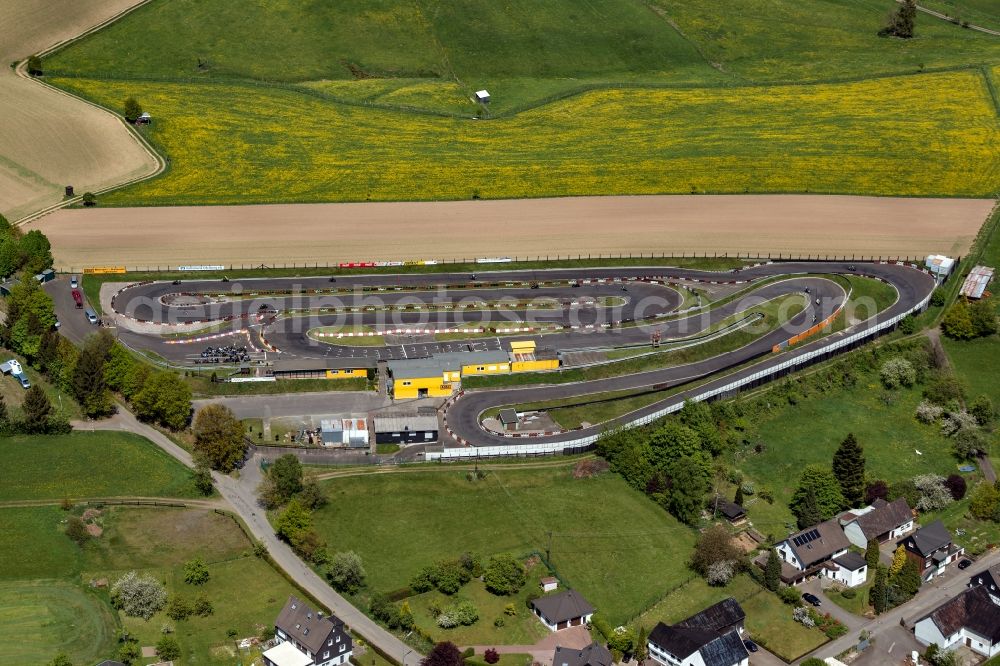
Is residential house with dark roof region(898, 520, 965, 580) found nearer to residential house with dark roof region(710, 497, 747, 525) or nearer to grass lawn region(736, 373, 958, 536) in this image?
grass lawn region(736, 373, 958, 536)

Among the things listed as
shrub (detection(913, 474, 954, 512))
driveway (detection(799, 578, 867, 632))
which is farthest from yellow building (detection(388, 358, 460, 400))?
shrub (detection(913, 474, 954, 512))

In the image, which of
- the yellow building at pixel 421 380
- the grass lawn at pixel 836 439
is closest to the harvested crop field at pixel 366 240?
the yellow building at pixel 421 380

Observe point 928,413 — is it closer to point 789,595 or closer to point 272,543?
point 789,595

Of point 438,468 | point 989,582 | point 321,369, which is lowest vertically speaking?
point 989,582

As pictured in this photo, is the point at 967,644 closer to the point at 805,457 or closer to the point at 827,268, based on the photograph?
the point at 805,457

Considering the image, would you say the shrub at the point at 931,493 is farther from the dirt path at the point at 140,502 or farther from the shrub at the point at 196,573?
the shrub at the point at 196,573

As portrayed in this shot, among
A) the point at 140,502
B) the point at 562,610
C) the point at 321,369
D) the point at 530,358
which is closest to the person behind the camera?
the point at 562,610

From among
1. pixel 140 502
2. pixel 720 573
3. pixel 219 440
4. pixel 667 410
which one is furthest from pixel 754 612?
pixel 140 502
